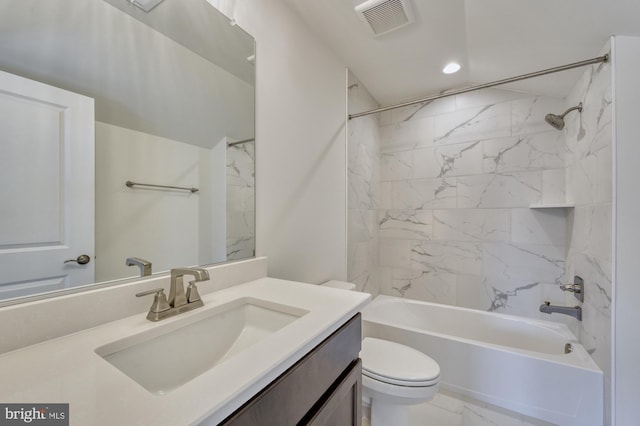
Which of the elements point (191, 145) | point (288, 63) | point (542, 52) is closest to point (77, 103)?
point (191, 145)

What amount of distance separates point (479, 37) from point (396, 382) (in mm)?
2128

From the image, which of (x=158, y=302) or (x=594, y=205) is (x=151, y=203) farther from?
(x=594, y=205)

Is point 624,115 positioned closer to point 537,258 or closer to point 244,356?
point 537,258

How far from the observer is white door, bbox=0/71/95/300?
25.2 inches

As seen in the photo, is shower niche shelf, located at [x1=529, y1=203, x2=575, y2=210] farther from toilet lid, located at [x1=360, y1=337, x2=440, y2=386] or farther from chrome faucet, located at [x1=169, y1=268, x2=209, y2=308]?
chrome faucet, located at [x1=169, y1=268, x2=209, y2=308]

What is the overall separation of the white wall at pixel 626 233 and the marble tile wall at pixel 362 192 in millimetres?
1563

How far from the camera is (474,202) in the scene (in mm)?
2441

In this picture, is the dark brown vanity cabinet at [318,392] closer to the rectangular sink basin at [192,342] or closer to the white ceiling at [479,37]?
the rectangular sink basin at [192,342]

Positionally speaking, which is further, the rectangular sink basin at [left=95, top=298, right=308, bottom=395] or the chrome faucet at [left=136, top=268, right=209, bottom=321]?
the chrome faucet at [left=136, top=268, right=209, bottom=321]

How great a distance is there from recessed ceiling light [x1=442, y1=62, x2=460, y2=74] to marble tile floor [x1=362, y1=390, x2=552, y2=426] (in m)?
2.50

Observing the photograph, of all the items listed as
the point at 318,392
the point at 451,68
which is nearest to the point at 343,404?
the point at 318,392

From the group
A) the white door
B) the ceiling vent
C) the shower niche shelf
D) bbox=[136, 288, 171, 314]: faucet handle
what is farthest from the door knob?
the shower niche shelf

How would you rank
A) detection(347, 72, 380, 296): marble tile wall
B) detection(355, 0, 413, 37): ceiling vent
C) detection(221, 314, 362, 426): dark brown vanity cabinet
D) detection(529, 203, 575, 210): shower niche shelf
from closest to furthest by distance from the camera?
detection(221, 314, 362, 426): dark brown vanity cabinet
detection(355, 0, 413, 37): ceiling vent
detection(529, 203, 575, 210): shower niche shelf
detection(347, 72, 380, 296): marble tile wall

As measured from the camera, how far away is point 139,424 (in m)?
0.37
